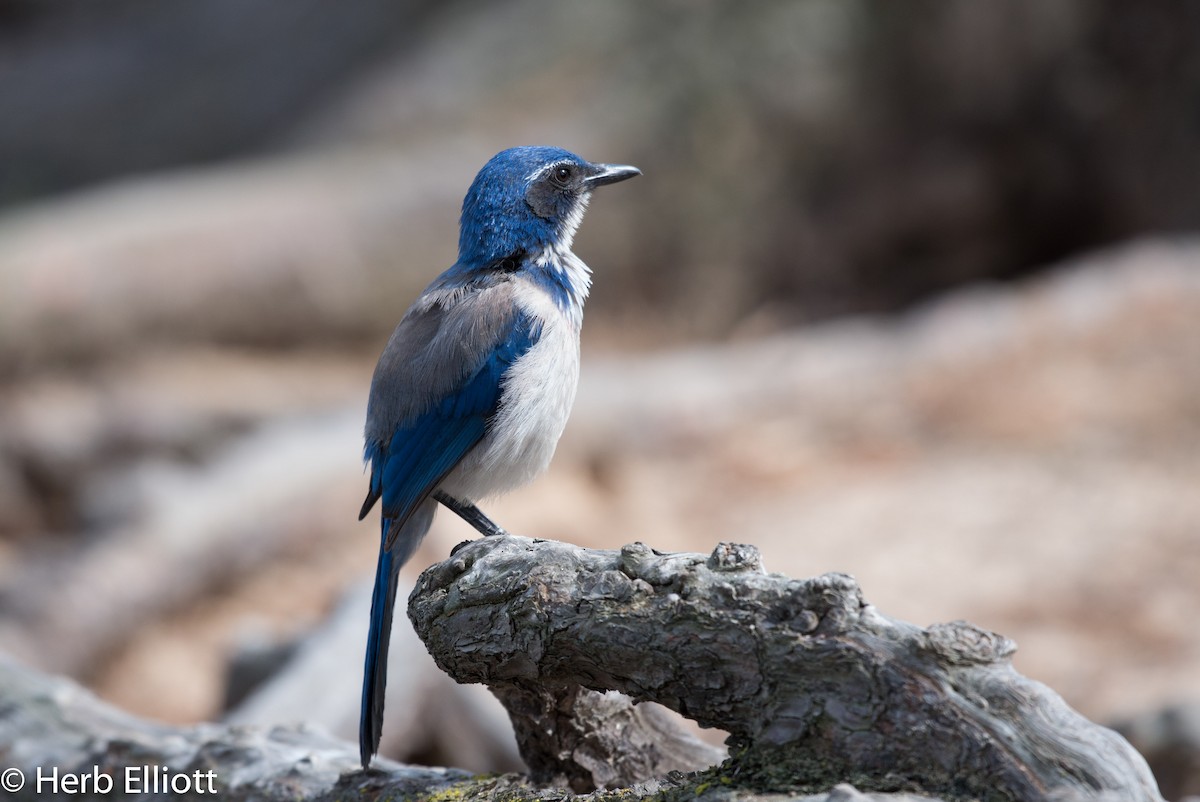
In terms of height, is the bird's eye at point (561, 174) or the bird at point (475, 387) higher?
the bird's eye at point (561, 174)

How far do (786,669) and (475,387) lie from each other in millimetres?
1331

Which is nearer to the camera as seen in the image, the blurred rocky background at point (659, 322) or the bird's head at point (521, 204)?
the bird's head at point (521, 204)

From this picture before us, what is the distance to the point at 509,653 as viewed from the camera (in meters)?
2.73

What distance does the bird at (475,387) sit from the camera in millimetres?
3404

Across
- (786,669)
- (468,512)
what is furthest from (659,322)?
(786,669)

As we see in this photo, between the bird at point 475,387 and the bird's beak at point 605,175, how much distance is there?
28 cm

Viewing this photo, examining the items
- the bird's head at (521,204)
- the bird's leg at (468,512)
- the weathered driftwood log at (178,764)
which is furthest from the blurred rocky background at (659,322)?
the bird's head at (521,204)

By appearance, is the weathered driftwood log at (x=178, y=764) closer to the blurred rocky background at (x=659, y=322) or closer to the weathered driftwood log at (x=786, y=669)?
the weathered driftwood log at (x=786, y=669)

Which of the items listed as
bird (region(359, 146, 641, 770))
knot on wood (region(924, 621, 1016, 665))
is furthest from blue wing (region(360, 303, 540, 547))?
knot on wood (region(924, 621, 1016, 665))

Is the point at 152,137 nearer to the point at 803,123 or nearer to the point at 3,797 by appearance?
the point at 803,123

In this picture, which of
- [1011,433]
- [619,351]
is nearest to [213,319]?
[619,351]

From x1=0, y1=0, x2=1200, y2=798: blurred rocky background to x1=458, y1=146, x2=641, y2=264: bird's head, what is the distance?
70.2 inches

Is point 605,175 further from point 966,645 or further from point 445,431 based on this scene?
point 966,645

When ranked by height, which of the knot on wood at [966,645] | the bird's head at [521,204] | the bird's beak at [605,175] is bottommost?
the knot on wood at [966,645]
